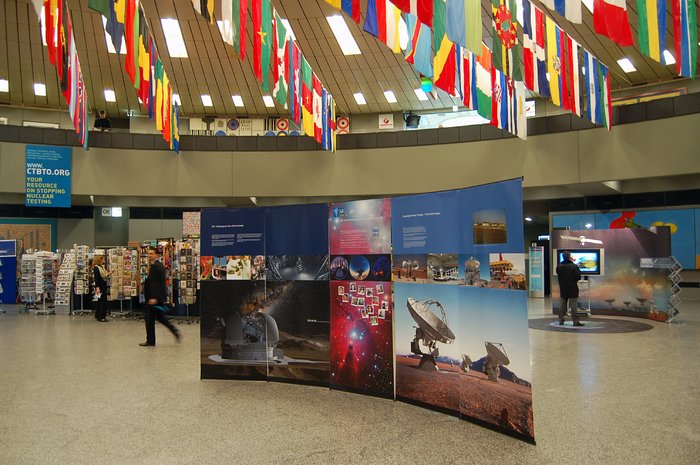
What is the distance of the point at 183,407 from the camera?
5.69 metres

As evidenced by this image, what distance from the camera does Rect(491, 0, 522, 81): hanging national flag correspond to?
28.9ft

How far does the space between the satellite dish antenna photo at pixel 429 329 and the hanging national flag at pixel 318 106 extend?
369 inches

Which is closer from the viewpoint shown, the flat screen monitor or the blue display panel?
the blue display panel

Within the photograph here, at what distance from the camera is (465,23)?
20.8ft

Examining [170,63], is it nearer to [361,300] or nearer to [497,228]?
[361,300]

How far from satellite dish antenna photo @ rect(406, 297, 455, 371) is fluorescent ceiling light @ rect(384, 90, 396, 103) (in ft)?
56.1

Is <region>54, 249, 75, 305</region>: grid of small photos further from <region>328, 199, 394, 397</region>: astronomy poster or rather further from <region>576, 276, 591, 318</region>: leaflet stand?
<region>576, 276, 591, 318</region>: leaflet stand

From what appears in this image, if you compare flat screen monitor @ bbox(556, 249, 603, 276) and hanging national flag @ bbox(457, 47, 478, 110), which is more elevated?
hanging national flag @ bbox(457, 47, 478, 110)

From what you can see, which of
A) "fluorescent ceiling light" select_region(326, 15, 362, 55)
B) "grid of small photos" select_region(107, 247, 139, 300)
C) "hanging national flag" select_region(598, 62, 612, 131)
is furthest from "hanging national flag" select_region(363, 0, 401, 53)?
"fluorescent ceiling light" select_region(326, 15, 362, 55)

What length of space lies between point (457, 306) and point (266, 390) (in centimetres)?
255

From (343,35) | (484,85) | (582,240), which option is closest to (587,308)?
(582,240)

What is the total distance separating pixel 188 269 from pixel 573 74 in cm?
974

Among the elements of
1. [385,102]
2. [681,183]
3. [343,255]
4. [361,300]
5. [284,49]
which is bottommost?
[361,300]

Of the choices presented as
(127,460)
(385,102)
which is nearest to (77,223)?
(385,102)
